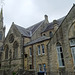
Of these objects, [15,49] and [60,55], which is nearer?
[60,55]

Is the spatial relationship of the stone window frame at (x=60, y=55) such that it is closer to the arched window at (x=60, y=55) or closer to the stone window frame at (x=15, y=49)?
the arched window at (x=60, y=55)

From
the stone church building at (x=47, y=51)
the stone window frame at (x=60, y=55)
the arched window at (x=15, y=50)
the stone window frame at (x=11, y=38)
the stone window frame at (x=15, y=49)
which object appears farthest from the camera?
the stone window frame at (x=11, y=38)

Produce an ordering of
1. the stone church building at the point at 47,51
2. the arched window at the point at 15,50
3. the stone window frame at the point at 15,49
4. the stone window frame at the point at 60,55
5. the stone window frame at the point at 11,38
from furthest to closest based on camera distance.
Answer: the stone window frame at the point at 11,38
the arched window at the point at 15,50
the stone window frame at the point at 15,49
the stone window frame at the point at 60,55
the stone church building at the point at 47,51

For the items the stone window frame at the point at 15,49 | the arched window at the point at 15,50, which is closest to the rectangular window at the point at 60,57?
the stone window frame at the point at 15,49

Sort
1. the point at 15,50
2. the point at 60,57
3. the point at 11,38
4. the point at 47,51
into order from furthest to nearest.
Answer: the point at 11,38 → the point at 15,50 → the point at 47,51 → the point at 60,57

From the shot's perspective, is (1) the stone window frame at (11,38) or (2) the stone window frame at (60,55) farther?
(1) the stone window frame at (11,38)

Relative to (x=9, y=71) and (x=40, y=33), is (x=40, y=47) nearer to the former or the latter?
(x=9, y=71)

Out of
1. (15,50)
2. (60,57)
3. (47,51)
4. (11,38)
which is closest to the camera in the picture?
(60,57)

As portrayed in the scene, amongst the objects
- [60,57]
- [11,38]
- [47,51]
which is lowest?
[60,57]

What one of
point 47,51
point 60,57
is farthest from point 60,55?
point 47,51

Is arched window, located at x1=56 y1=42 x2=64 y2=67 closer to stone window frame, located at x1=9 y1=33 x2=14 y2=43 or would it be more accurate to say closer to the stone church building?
the stone church building

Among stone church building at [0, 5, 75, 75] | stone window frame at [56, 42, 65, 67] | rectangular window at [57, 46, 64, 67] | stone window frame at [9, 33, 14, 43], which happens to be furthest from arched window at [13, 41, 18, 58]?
rectangular window at [57, 46, 64, 67]

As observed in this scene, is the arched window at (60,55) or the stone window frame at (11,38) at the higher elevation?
the stone window frame at (11,38)

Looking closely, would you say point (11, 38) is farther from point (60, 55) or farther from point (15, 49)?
point (60, 55)
